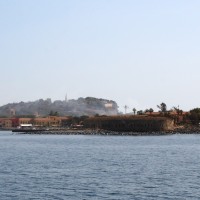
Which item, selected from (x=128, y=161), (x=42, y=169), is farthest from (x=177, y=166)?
(x=42, y=169)

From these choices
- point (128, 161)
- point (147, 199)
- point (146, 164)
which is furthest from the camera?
point (128, 161)

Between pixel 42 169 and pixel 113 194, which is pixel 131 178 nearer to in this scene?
pixel 113 194

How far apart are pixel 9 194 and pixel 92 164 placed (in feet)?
81.3

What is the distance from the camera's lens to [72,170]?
59.6m

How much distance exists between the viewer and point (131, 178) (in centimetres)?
5191

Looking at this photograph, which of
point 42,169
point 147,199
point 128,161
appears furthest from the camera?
point 128,161

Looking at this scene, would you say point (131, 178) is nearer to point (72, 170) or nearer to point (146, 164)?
point (72, 170)

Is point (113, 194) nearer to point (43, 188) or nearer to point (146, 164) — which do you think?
point (43, 188)

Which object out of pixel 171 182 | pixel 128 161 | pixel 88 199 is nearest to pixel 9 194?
pixel 88 199

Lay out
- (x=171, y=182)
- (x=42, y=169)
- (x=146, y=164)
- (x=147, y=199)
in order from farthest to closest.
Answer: (x=146, y=164) → (x=42, y=169) → (x=171, y=182) → (x=147, y=199)

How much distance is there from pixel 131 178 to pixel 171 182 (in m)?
4.52

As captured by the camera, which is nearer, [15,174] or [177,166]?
[15,174]

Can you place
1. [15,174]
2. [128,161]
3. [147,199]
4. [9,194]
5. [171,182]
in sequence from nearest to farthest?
[147,199]
[9,194]
[171,182]
[15,174]
[128,161]

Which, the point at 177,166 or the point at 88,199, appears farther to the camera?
the point at 177,166
